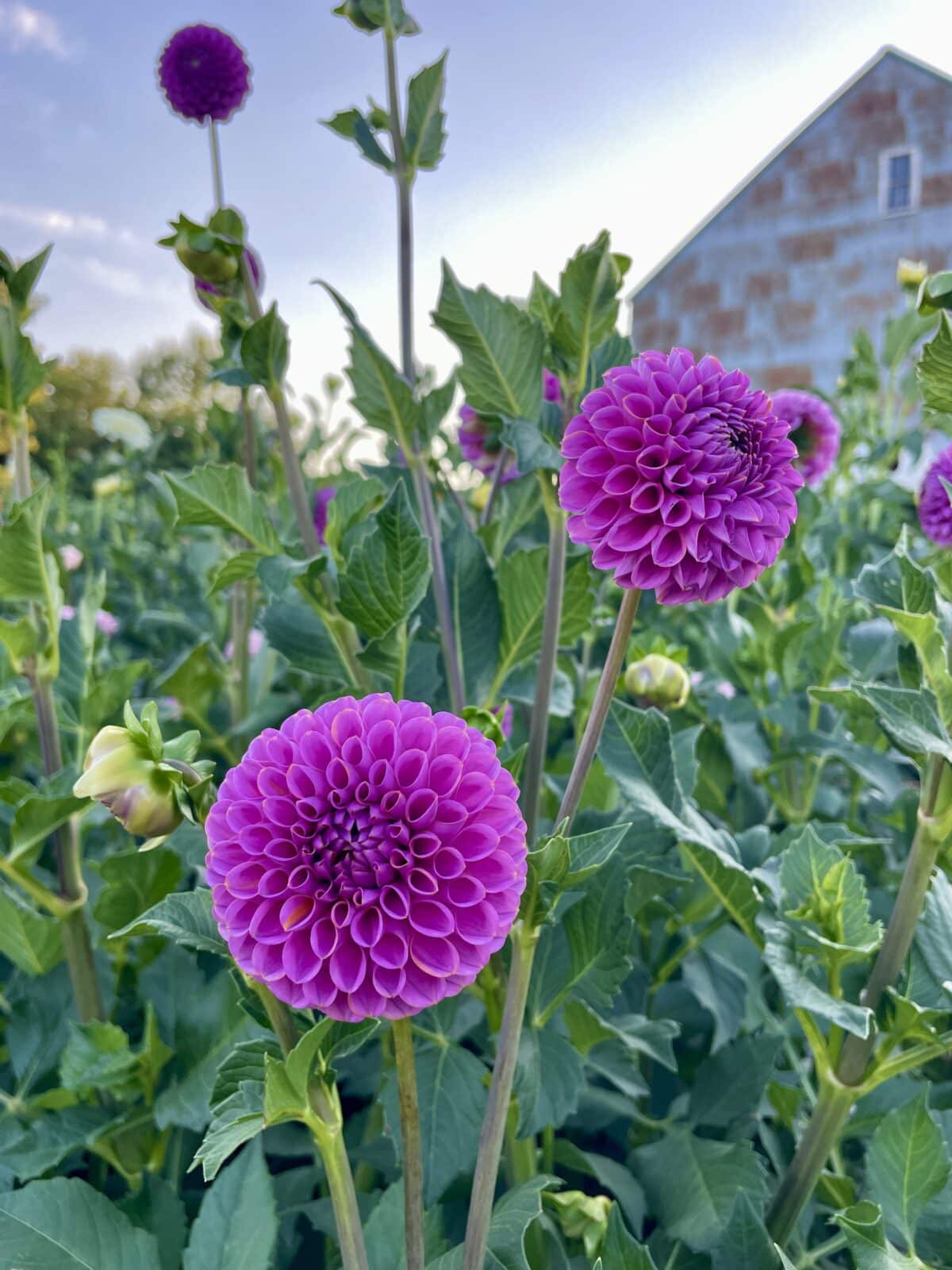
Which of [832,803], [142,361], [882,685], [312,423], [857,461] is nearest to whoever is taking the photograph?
[882,685]

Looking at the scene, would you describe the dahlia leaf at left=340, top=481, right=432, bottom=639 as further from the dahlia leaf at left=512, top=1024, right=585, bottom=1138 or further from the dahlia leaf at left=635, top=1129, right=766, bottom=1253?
the dahlia leaf at left=635, top=1129, right=766, bottom=1253

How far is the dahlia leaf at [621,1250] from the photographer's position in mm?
505

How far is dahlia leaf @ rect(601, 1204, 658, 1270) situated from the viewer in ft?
1.66

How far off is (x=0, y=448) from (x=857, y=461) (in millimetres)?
1495

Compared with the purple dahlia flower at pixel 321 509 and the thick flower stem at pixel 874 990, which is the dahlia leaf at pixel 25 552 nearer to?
the purple dahlia flower at pixel 321 509

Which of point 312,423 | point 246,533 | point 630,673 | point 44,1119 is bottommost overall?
point 44,1119

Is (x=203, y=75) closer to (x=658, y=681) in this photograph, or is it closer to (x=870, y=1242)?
(x=658, y=681)

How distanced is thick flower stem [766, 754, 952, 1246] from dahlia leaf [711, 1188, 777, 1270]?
2.1 inches

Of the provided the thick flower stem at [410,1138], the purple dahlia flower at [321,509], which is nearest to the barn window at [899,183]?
the purple dahlia flower at [321,509]

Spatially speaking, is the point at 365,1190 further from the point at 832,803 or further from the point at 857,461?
the point at 857,461

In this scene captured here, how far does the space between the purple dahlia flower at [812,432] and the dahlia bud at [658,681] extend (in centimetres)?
81

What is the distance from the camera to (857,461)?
183 centimetres

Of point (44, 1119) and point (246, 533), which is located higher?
point (246, 533)

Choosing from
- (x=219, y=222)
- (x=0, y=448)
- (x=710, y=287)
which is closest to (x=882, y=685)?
(x=219, y=222)
